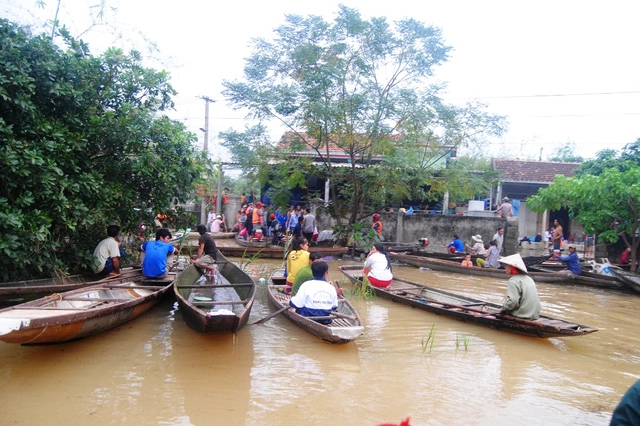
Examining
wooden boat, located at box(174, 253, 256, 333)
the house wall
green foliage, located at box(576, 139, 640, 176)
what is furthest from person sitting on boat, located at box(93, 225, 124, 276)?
green foliage, located at box(576, 139, 640, 176)

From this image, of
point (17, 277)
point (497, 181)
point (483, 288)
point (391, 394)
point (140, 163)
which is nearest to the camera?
point (391, 394)

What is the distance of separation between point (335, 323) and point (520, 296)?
2.75 meters

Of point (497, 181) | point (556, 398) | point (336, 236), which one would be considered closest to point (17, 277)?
point (556, 398)

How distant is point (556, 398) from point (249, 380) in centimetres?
336

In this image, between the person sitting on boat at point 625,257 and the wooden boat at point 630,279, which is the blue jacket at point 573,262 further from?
the person sitting on boat at point 625,257

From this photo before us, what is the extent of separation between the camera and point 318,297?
263 inches

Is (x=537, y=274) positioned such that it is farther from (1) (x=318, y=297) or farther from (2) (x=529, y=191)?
(2) (x=529, y=191)

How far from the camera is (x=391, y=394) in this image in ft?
17.1

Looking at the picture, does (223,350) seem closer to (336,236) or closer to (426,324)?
(426,324)

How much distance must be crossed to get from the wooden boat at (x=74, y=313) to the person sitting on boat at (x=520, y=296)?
17.3 feet

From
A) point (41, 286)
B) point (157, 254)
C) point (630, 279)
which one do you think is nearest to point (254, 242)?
point (157, 254)

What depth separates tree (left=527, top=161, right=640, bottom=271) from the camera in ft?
37.8

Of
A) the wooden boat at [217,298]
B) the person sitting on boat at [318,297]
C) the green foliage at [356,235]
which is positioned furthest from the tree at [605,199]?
the wooden boat at [217,298]

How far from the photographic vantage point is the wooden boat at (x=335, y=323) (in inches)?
233
